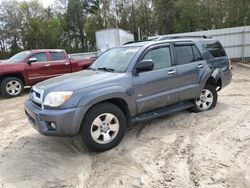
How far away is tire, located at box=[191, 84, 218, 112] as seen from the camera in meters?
5.63

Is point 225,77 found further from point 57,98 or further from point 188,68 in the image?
point 57,98

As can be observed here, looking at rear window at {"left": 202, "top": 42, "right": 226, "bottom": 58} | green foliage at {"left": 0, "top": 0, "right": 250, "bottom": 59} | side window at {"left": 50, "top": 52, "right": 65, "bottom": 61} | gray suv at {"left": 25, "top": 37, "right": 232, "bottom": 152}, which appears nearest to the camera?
gray suv at {"left": 25, "top": 37, "right": 232, "bottom": 152}

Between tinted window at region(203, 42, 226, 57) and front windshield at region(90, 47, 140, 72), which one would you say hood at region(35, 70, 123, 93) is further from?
tinted window at region(203, 42, 226, 57)

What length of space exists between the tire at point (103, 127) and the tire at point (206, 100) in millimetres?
2172

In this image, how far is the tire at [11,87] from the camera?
8.93 m

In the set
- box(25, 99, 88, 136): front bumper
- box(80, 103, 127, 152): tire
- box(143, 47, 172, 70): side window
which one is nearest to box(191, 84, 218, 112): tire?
box(143, 47, 172, 70): side window

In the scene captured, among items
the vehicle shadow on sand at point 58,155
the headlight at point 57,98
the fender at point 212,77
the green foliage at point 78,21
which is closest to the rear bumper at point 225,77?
the fender at point 212,77

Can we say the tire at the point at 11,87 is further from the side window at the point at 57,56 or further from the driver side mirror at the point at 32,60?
the side window at the point at 57,56

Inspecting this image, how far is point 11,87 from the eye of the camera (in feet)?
29.9

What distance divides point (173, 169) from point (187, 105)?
6.95 feet

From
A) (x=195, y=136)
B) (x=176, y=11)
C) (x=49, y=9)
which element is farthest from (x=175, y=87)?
(x=49, y=9)

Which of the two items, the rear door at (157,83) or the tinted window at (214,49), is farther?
the tinted window at (214,49)

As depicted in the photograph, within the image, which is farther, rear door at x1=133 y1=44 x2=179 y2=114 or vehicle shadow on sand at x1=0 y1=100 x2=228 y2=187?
rear door at x1=133 y1=44 x2=179 y2=114

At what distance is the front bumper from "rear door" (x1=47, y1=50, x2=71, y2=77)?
21.2ft
